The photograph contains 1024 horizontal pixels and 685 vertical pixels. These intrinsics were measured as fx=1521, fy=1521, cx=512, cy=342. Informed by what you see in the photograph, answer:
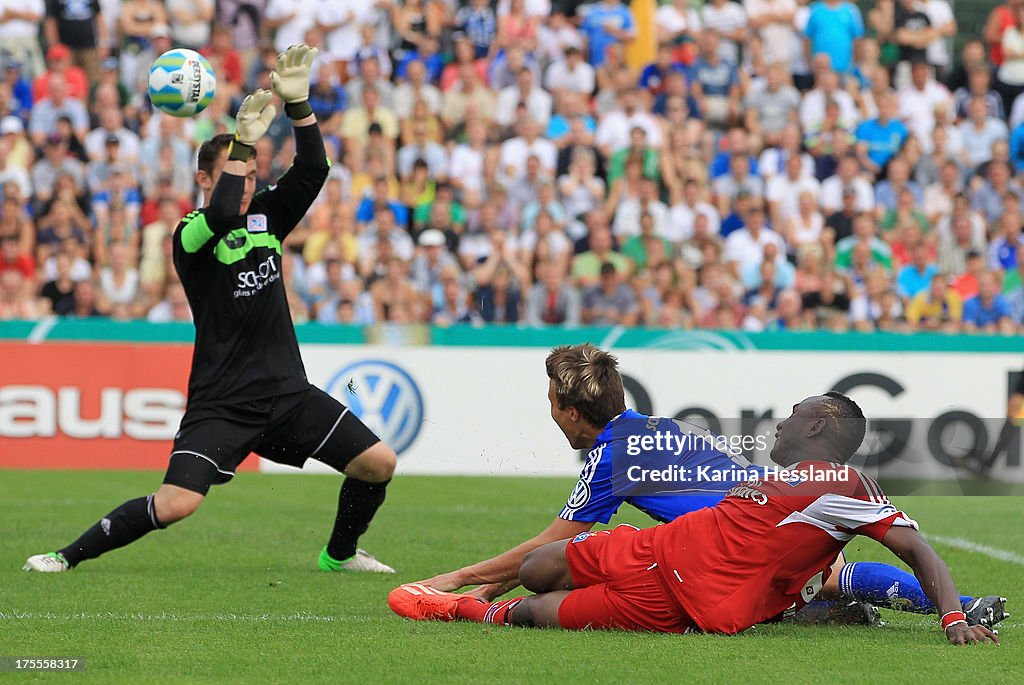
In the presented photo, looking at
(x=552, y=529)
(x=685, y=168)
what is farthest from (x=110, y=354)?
(x=552, y=529)

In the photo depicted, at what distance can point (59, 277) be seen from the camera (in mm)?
15070

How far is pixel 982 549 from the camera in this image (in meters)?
8.98

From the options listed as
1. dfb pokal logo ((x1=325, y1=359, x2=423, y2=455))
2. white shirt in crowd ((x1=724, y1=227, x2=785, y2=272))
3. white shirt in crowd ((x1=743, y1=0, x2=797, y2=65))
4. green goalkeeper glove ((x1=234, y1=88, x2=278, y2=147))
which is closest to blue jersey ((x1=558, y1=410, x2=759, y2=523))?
green goalkeeper glove ((x1=234, y1=88, x2=278, y2=147))

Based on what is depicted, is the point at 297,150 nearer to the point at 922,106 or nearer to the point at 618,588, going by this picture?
the point at 618,588

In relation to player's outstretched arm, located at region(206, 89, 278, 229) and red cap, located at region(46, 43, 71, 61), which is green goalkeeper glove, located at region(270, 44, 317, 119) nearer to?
player's outstretched arm, located at region(206, 89, 278, 229)

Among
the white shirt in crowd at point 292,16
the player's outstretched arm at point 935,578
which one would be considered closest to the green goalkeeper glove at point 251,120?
the player's outstretched arm at point 935,578

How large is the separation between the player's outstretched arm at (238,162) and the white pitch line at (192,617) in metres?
1.82

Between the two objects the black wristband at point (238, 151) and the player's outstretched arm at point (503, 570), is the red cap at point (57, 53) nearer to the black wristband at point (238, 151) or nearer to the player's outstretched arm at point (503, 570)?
the black wristband at point (238, 151)

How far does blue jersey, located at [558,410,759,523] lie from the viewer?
230 inches

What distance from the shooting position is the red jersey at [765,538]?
548cm

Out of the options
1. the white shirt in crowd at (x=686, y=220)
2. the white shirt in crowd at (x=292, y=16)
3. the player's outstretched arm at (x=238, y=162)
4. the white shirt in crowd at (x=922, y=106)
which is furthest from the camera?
the white shirt in crowd at (x=922, y=106)

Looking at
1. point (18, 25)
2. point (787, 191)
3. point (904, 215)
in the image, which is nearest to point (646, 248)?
point (787, 191)

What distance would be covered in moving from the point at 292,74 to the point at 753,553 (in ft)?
10.8

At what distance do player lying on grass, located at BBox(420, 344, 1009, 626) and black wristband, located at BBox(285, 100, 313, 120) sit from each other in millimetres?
2074
